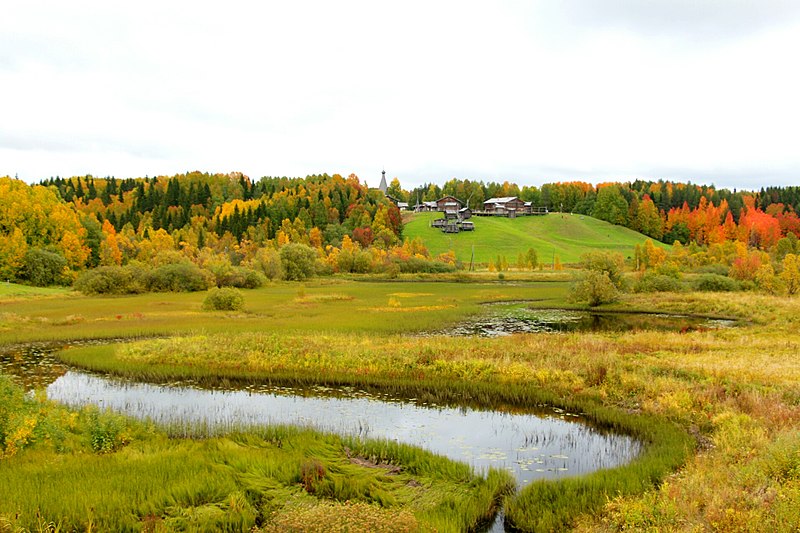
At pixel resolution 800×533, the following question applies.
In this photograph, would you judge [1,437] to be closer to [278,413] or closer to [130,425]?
[130,425]

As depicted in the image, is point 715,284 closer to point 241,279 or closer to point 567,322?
point 567,322

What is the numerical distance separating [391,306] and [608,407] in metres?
36.4

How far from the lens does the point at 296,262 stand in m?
96.6

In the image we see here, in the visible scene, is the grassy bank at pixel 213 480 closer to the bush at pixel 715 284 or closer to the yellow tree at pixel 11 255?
the bush at pixel 715 284

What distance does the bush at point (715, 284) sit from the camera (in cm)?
7188

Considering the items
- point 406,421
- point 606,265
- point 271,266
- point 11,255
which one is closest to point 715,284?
point 606,265

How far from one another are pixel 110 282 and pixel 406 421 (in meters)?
60.3

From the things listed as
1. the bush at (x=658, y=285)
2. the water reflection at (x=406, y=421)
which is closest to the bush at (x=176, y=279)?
the water reflection at (x=406, y=421)

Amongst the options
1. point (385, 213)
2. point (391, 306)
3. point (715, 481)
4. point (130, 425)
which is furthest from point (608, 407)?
point (385, 213)

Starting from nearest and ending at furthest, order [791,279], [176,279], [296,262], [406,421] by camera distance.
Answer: [406,421]
[791,279]
[176,279]
[296,262]

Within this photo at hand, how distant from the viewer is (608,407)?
20531 mm

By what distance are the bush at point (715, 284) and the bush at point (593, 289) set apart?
21.6m

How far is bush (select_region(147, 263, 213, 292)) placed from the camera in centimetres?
7225

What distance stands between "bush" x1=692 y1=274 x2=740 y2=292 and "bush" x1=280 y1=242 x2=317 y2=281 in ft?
204
